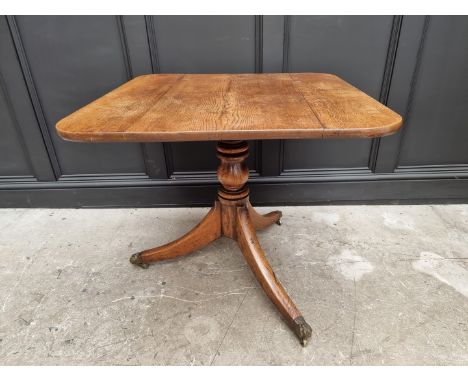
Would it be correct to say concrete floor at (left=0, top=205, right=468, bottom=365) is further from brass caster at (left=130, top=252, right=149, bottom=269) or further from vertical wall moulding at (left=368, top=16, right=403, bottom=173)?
vertical wall moulding at (left=368, top=16, right=403, bottom=173)

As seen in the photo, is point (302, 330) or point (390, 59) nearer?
point (302, 330)

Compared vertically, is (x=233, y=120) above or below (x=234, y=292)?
above

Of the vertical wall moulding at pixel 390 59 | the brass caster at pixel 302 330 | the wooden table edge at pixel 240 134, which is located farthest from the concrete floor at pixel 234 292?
the wooden table edge at pixel 240 134

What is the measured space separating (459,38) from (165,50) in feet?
4.64

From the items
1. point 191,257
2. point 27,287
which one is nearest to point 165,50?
point 191,257

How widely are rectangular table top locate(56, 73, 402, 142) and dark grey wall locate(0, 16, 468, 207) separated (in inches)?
16.2

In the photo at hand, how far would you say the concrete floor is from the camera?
110 centimetres

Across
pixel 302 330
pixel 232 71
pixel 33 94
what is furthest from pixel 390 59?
pixel 33 94

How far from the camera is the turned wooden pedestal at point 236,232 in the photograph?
3.82 feet

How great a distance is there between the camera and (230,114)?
2.91 ft

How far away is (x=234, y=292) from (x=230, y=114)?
0.77m

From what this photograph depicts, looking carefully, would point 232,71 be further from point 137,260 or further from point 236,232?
point 137,260

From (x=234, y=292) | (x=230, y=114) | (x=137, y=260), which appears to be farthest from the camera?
(x=137, y=260)

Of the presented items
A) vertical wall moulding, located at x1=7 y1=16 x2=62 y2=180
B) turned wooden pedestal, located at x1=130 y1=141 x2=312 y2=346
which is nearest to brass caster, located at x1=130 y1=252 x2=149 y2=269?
turned wooden pedestal, located at x1=130 y1=141 x2=312 y2=346
